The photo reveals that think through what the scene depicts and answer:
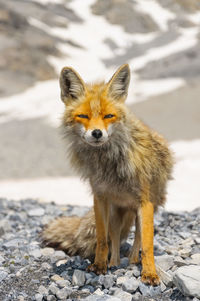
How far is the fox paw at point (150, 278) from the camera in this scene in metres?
3.67

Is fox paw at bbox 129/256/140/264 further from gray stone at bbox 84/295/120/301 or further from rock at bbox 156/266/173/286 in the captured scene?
gray stone at bbox 84/295/120/301

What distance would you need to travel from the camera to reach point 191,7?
64.0 metres

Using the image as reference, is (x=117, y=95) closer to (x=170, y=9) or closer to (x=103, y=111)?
(x=103, y=111)

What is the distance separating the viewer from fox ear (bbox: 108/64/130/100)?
391 cm

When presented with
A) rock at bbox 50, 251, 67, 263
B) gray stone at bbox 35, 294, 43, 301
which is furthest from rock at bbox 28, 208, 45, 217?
gray stone at bbox 35, 294, 43, 301

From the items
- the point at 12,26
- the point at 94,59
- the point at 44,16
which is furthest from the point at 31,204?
the point at 44,16

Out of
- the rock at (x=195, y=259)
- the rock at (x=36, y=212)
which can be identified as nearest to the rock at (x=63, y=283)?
the rock at (x=195, y=259)

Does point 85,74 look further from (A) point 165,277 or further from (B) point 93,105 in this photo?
(A) point 165,277

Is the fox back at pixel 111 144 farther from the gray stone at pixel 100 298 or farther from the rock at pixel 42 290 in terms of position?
the rock at pixel 42 290

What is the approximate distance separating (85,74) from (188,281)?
4142 cm

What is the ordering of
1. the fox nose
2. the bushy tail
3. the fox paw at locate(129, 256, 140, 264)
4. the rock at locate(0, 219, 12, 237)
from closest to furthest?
the fox nose < the fox paw at locate(129, 256, 140, 264) < the bushy tail < the rock at locate(0, 219, 12, 237)

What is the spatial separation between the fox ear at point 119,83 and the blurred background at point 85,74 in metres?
0.62

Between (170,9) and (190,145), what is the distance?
51.2 metres

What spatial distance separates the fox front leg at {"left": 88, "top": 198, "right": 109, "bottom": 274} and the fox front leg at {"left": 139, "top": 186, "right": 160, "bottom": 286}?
51 centimetres
